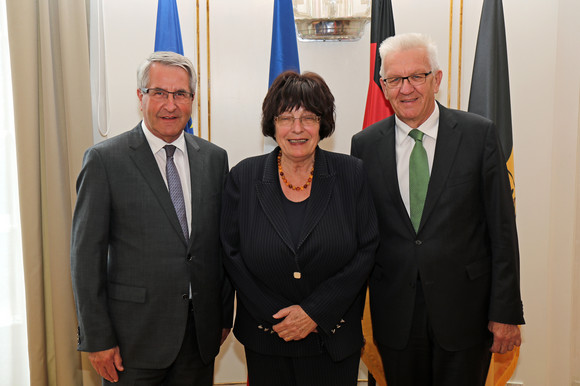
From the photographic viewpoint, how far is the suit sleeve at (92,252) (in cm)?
191

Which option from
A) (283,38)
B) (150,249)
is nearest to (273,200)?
(150,249)

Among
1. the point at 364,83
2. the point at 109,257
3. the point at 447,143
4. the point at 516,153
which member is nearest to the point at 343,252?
the point at 447,143

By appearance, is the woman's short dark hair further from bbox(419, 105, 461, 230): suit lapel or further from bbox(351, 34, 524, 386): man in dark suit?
bbox(419, 105, 461, 230): suit lapel

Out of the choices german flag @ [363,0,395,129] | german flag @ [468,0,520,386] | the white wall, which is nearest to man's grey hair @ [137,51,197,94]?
the white wall

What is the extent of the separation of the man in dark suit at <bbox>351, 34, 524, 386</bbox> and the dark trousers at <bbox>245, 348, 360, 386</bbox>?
0.27 metres

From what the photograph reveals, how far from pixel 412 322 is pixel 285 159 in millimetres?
909

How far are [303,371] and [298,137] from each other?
3.18 feet

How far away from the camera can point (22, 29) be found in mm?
2855

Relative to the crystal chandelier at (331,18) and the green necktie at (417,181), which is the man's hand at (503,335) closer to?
the green necktie at (417,181)

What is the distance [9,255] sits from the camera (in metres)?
3.00

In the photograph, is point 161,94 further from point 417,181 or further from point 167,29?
point 167,29

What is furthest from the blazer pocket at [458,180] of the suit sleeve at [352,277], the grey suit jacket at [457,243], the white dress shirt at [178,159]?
the white dress shirt at [178,159]

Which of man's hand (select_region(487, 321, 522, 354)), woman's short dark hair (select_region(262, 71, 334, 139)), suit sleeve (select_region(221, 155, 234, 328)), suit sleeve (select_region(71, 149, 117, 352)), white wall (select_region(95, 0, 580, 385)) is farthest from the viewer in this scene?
white wall (select_region(95, 0, 580, 385))

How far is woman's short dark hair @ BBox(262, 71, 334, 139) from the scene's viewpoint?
6.61 feet
